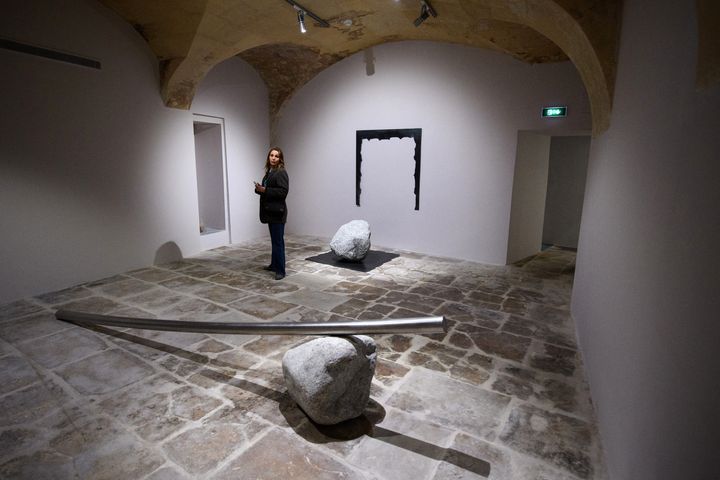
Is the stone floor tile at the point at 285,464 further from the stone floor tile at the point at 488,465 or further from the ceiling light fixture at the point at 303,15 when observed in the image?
the ceiling light fixture at the point at 303,15

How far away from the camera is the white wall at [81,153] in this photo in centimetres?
460

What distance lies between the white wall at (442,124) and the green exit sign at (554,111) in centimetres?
9

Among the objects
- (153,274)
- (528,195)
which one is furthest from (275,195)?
(528,195)

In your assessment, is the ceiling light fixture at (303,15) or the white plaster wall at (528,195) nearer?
the ceiling light fixture at (303,15)

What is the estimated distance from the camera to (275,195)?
5320 millimetres

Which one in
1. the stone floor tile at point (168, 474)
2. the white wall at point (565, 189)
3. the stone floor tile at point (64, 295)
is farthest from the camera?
the white wall at point (565, 189)

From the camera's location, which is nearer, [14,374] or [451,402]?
[451,402]

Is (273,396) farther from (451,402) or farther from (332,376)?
(451,402)

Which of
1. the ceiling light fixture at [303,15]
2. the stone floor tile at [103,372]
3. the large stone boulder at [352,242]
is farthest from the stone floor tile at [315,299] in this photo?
the ceiling light fixture at [303,15]

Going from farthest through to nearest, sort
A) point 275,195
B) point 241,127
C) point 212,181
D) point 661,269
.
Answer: point 212,181 < point 241,127 < point 275,195 < point 661,269

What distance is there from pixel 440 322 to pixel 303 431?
115 centimetres

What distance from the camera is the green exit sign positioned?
19.1ft

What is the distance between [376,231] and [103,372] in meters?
5.51

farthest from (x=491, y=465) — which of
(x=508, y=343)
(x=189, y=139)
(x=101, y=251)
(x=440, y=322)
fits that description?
(x=189, y=139)
